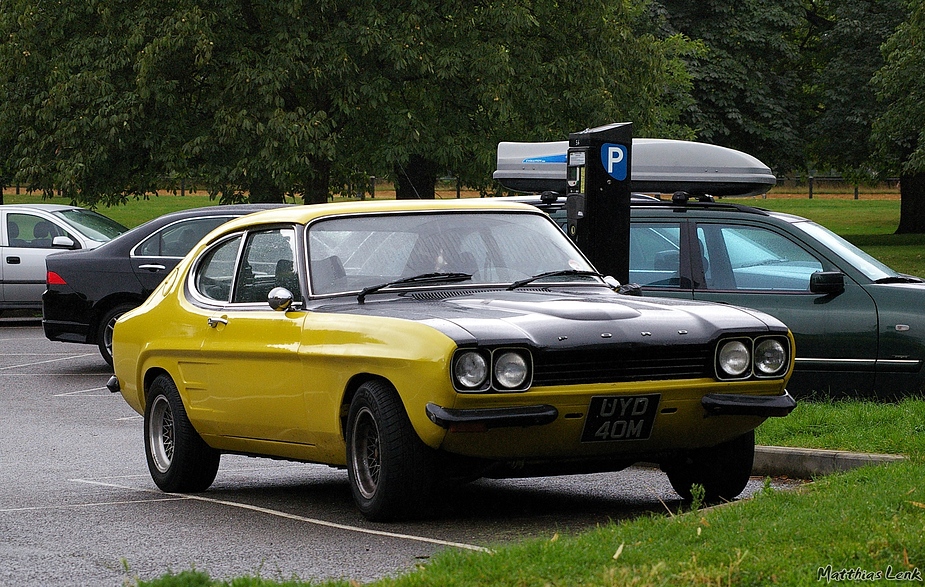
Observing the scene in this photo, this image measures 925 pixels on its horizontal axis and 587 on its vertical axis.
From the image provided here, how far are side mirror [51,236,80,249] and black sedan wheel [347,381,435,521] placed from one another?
1427 cm

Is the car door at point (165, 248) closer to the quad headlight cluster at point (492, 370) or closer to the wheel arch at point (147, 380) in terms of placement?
the wheel arch at point (147, 380)

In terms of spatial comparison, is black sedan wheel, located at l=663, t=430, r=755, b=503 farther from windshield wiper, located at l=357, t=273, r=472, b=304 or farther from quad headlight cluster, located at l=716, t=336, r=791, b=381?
windshield wiper, located at l=357, t=273, r=472, b=304

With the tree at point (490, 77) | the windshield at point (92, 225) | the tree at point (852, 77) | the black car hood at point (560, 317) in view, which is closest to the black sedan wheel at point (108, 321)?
the windshield at point (92, 225)

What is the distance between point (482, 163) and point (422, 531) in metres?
23.1

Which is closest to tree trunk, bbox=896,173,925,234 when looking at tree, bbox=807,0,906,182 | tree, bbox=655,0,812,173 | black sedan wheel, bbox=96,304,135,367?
tree, bbox=807,0,906,182

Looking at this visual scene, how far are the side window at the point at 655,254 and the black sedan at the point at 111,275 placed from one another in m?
5.64

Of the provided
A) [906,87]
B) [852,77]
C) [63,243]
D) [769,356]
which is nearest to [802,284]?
[769,356]

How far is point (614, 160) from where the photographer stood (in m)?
10.8

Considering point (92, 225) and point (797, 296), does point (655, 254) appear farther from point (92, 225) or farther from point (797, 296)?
point (92, 225)

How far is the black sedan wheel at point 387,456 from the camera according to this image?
6.87 m

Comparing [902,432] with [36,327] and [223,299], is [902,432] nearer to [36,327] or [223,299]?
[223,299]

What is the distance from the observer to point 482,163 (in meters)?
29.8

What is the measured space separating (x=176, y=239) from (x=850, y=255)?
25.8 ft

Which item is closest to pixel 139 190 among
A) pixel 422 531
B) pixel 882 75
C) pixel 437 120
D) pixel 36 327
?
pixel 437 120
